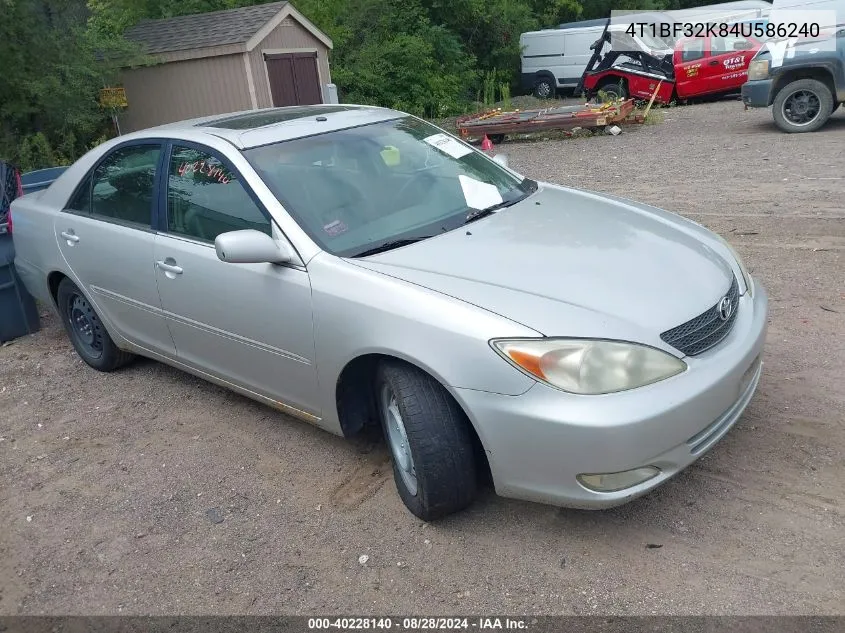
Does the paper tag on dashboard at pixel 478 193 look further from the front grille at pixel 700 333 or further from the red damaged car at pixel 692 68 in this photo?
the red damaged car at pixel 692 68

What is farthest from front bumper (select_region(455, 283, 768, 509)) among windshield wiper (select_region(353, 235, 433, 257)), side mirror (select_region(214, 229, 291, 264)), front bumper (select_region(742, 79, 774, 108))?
front bumper (select_region(742, 79, 774, 108))

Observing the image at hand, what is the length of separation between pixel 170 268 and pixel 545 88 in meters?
19.3

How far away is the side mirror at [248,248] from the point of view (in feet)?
10.5

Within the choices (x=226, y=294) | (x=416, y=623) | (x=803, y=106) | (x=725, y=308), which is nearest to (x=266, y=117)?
(x=226, y=294)

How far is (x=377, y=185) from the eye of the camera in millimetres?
3682

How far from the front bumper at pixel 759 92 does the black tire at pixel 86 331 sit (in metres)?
9.70

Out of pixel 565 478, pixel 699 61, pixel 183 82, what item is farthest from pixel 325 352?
pixel 699 61

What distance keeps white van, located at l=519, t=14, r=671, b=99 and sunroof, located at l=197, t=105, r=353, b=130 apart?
54.7ft

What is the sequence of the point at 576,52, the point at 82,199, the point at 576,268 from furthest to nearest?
the point at 576,52
the point at 82,199
the point at 576,268

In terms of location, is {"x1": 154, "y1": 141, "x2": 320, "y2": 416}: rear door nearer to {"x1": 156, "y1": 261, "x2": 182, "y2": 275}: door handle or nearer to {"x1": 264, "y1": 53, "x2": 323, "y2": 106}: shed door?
{"x1": 156, "y1": 261, "x2": 182, "y2": 275}: door handle

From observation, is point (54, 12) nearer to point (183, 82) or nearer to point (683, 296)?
point (183, 82)

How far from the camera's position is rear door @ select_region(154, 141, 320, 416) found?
3365 millimetres

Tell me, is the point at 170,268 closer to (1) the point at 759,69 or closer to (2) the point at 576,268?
(2) the point at 576,268

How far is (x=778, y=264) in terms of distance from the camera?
566 cm
